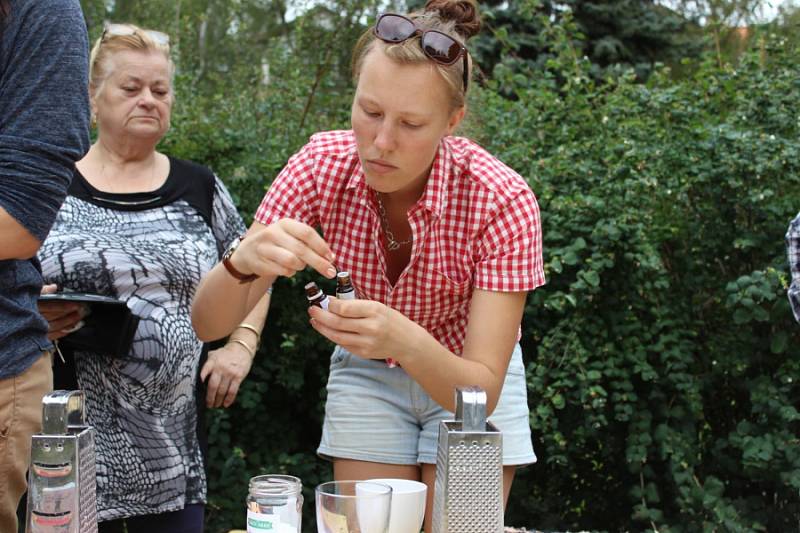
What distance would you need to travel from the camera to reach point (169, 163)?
115 inches

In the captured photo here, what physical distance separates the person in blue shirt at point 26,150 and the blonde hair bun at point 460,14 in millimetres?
803

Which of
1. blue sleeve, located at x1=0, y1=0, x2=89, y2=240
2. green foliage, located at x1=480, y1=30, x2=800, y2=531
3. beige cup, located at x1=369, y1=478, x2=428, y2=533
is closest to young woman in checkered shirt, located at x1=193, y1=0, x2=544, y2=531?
beige cup, located at x1=369, y1=478, x2=428, y2=533

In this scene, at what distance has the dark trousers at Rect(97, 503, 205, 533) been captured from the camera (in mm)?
2713

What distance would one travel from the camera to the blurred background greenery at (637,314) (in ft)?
11.8

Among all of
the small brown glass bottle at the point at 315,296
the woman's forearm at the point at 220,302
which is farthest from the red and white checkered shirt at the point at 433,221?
the small brown glass bottle at the point at 315,296

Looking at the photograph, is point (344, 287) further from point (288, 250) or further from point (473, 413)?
point (473, 413)

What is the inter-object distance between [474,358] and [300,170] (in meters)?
0.60

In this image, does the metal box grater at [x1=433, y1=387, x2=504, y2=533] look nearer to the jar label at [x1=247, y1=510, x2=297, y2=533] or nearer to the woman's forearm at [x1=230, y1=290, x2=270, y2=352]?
the jar label at [x1=247, y1=510, x2=297, y2=533]

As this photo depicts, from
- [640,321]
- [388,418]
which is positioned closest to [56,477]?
[388,418]

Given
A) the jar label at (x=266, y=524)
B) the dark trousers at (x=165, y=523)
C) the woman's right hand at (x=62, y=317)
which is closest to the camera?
the jar label at (x=266, y=524)

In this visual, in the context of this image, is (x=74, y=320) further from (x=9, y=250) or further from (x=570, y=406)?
(x=570, y=406)

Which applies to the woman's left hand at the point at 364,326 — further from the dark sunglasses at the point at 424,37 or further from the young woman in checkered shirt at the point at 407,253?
the dark sunglasses at the point at 424,37

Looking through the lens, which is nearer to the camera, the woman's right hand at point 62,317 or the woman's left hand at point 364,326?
the woman's left hand at point 364,326

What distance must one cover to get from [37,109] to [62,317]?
0.87 meters
